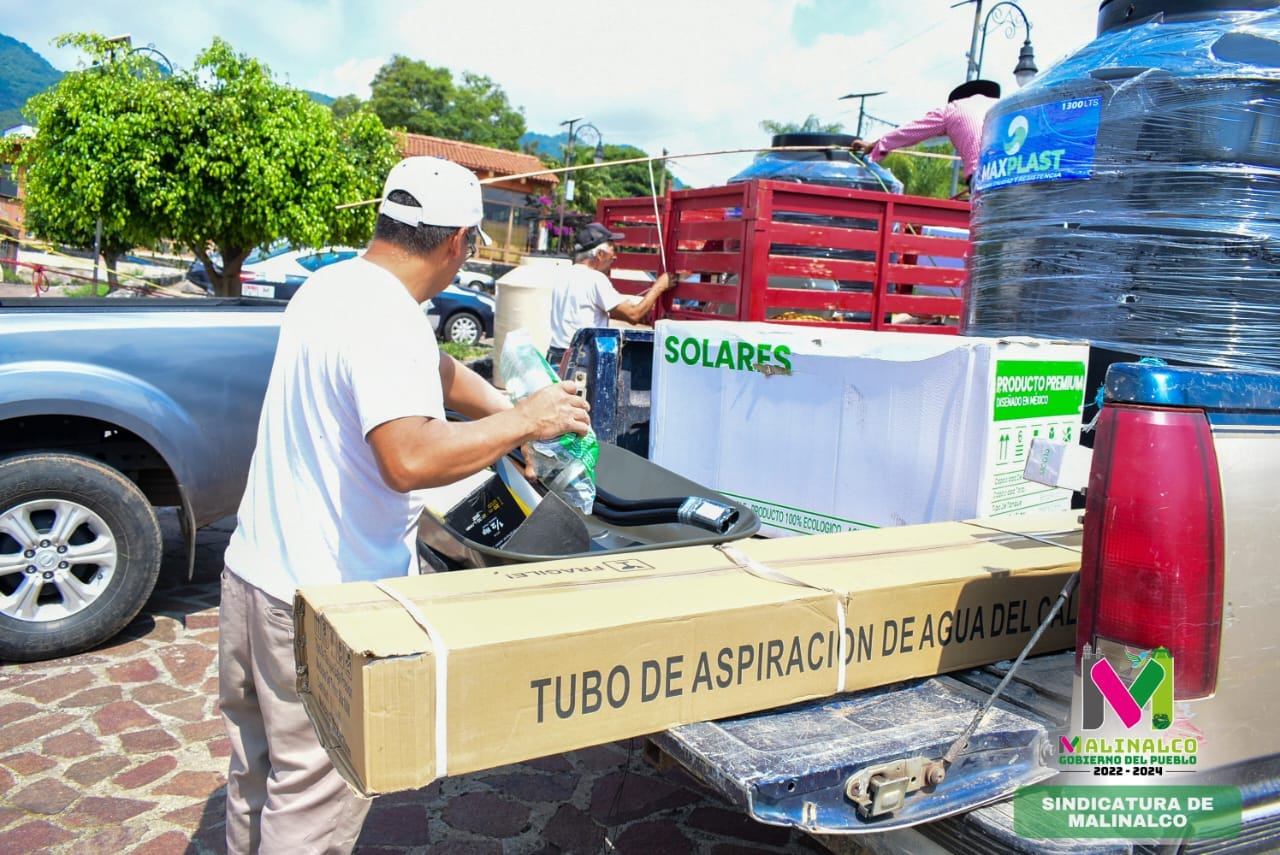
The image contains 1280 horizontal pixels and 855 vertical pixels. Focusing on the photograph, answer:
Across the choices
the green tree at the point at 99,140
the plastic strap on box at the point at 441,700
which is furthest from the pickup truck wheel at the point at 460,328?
the plastic strap on box at the point at 441,700

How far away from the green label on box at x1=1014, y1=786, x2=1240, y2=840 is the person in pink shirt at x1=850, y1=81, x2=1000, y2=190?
414 cm

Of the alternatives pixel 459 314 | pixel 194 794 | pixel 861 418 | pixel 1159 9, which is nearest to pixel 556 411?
pixel 861 418

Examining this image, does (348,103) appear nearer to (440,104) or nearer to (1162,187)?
(440,104)

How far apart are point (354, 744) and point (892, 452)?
1.68 m

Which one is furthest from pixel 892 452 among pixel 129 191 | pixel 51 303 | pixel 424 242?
pixel 129 191

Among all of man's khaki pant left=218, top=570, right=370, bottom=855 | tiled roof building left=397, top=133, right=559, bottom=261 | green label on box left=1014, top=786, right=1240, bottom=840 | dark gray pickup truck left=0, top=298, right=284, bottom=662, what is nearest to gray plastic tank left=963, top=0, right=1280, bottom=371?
green label on box left=1014, top=786, right=1240, bottom=840

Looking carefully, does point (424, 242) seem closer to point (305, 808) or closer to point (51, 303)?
point (305, 808)

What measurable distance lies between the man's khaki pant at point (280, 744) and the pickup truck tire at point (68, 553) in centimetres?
232

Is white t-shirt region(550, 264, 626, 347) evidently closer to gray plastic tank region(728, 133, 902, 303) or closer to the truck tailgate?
gray plastic tank region(728, 133, 902, 303)

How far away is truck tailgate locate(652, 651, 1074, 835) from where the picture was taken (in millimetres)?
1600

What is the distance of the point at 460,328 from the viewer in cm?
1794

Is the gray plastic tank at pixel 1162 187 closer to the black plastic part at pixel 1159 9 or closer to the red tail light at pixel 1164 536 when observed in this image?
the black plastic part at pixel 1159 9

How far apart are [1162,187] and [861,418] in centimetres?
112

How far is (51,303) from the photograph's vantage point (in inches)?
199
